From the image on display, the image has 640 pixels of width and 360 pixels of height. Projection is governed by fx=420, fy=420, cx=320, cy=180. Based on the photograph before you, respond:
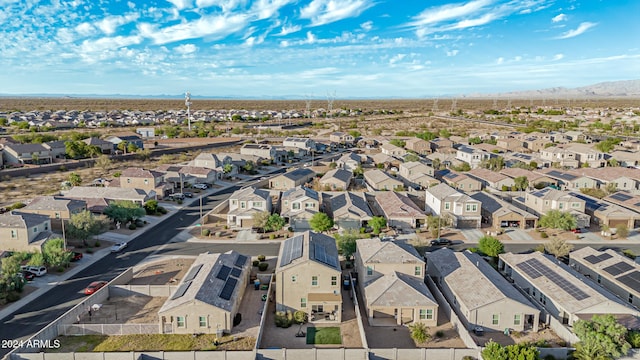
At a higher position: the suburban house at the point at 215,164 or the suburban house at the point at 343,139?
the suburban house at the point at 343,139

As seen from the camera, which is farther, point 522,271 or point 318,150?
point 318,150

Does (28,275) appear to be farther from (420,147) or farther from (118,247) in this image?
(420,147)

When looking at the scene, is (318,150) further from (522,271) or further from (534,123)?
(534,123)

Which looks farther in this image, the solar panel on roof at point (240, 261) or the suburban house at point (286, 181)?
the suburban house at point (286, 181)

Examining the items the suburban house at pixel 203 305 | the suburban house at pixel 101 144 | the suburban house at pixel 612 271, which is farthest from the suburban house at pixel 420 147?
the suburban house at pixel 203 305

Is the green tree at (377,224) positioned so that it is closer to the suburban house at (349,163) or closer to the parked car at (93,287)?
the parked car at (93,287)

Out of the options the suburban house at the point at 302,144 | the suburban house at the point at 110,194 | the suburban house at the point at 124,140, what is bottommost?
the suburban house at the point at 110,194

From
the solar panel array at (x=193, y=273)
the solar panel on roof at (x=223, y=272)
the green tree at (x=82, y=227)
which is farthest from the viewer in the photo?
the green tree at (x=82, y=227)

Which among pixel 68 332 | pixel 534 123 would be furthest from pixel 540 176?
pixel 534 123
